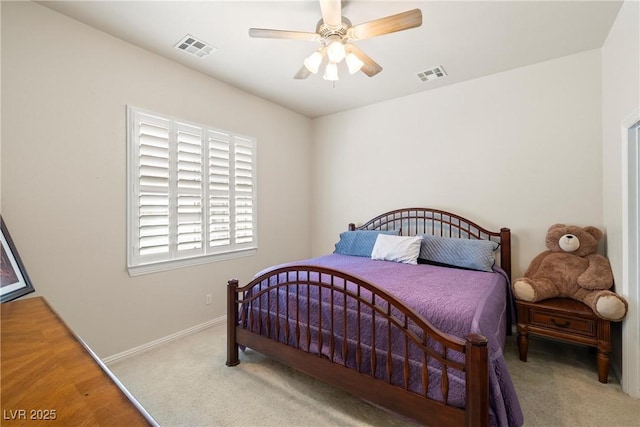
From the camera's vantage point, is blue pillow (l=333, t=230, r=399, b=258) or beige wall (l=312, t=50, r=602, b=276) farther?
blue pillow (l=333, t=230, r=399, b=258)

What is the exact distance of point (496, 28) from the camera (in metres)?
2.30

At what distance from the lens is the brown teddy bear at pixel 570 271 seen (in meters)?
2.26

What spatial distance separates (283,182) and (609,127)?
11.4 ft

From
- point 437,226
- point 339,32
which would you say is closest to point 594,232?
point 437,226

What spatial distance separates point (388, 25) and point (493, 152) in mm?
2066

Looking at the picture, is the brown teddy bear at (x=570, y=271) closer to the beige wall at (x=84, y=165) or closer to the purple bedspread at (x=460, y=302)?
the purple bedspread at (x=460, y=302)

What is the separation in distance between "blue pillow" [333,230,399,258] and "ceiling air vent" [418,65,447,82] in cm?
180

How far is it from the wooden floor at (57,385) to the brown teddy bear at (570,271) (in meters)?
2.81

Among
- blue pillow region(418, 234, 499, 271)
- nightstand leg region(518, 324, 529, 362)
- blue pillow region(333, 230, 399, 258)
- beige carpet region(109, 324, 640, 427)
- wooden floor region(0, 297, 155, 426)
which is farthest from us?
blue pillow region(333, 230, 399, 258)

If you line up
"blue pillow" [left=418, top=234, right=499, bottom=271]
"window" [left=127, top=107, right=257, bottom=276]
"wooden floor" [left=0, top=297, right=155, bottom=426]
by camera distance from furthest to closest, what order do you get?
"blue pillow" [left=418, top=234, right=499, bottom=271]
"window" [left=127, top=107, right=257, bottom=276]
"wooden floor" [left=0, top=297, right=155, bottom=426]

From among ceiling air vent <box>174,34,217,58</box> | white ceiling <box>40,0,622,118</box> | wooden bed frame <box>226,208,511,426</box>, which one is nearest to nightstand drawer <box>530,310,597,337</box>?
wooden bed frame <box>226,208,511,426</box>

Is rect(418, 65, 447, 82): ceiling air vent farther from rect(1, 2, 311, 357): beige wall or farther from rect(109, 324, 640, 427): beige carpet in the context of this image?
rect(109, 324, 640, 427): beige carpet

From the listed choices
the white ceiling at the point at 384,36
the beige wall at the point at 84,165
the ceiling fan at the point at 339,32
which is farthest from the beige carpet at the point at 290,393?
the white ceiling at the point at 384,36

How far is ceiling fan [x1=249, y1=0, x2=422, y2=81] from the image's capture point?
1.70m
